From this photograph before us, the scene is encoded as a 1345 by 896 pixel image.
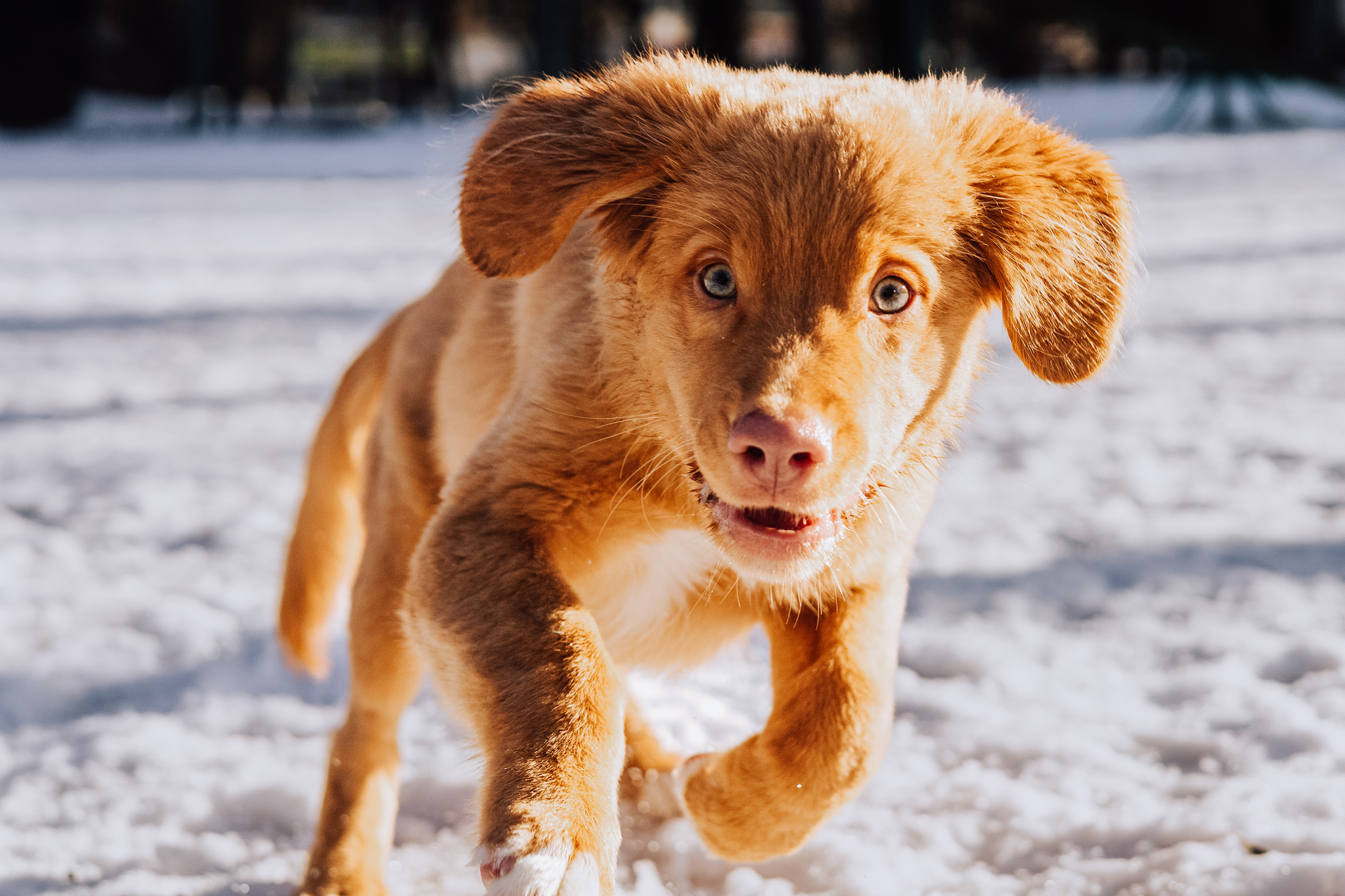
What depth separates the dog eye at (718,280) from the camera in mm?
2109

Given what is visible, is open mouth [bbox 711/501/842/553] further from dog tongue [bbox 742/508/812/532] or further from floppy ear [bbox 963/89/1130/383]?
floppy ear [bbox 963/89/1130/383]

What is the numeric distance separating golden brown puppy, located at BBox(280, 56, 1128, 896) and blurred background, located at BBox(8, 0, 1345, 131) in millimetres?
11143

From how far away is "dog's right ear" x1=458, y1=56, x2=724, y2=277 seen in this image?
2.17m

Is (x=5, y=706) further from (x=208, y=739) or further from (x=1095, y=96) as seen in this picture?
(x=1095, y=96)

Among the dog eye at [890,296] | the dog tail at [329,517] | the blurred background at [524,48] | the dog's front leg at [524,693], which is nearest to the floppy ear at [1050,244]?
the dog eye at [890,296]

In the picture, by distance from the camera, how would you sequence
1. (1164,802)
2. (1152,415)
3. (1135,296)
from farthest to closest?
(1152,415) < (1164,802) < (1135,296)

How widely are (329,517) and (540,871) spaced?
1.65 meters

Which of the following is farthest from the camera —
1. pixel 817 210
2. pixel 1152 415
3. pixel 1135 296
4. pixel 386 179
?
pixel 386 179

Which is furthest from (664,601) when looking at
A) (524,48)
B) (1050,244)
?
(524,48)

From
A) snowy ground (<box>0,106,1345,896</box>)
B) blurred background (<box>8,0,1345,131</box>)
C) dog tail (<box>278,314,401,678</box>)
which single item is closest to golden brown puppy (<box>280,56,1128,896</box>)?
snowy ground (<box>0,106,1345,896</box>)

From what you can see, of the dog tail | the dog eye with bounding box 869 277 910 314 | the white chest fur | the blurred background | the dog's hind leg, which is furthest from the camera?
the blurred background

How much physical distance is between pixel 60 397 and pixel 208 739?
3.58m

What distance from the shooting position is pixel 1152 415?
19.5ft

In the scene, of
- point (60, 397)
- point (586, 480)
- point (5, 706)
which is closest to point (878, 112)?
point (586, 480)
